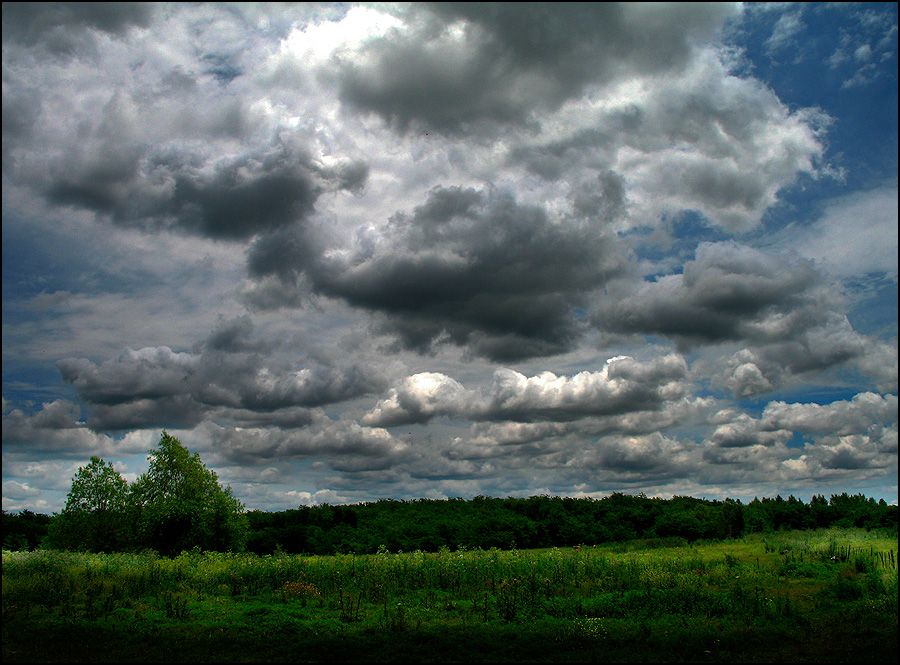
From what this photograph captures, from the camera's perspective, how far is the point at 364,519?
89000mm

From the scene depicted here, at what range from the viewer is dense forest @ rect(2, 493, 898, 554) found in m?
81.0

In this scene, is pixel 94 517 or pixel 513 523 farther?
pixel 513 523

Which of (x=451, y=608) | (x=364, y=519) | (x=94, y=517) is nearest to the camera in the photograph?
(x=451, y=608)

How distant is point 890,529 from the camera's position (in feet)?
198

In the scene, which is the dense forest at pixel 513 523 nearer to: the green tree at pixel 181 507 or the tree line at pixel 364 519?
the tree line at pixel 364 519

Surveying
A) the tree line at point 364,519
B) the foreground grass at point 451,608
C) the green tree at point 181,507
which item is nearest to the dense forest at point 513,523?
the tree line at point 364,519

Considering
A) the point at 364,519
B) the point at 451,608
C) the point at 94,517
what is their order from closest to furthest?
the point at 451,608, the point at 94,517, the point at 364,519

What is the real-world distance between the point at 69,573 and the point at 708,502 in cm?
10015

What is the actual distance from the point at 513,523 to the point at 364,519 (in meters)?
19.5

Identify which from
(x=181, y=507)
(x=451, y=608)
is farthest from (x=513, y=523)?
(x=451, y=608)

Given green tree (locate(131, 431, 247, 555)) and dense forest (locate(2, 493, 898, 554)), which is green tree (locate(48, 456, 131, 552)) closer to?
green tree (locate(131, 431, 247, 555))

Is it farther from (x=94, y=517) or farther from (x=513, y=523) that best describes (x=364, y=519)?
(x=94, y=517)

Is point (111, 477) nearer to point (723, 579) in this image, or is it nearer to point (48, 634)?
point (48, 634)

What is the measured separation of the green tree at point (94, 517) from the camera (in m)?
52.5
